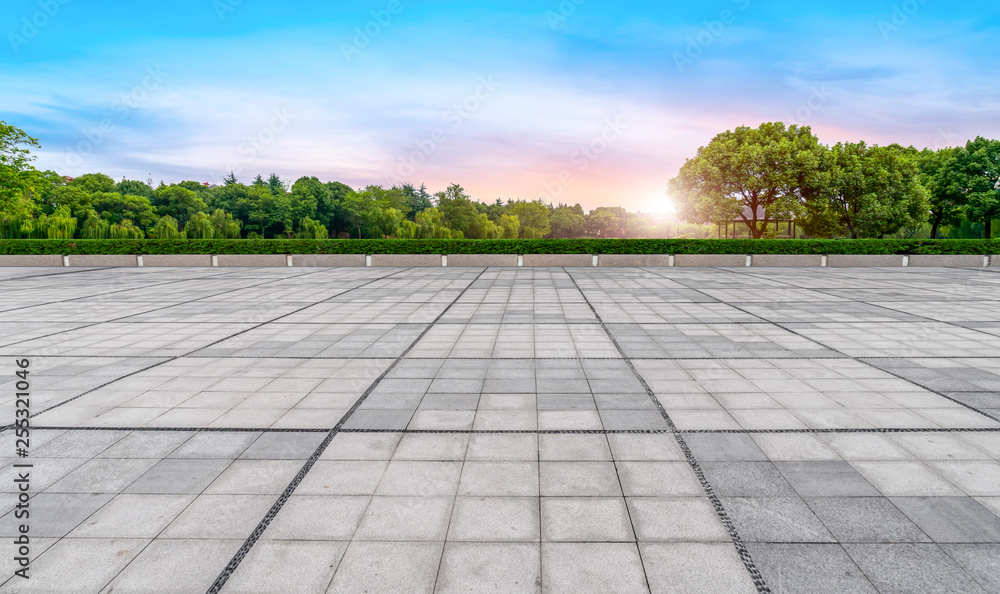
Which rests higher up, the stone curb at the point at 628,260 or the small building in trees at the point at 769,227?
the small building in trees at the point at 769,227

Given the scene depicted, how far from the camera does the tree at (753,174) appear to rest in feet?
100

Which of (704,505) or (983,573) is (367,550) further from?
(983,573)

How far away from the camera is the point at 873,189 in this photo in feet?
97.5

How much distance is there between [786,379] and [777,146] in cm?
2941

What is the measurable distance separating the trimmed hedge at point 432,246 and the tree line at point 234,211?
2.87 m

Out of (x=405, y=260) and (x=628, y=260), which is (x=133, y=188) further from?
(x=628, y=260)

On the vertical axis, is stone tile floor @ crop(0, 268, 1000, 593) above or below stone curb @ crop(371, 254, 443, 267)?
below

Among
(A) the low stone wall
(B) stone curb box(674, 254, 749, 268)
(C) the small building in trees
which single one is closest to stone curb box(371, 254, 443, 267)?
(A) the low stone wall

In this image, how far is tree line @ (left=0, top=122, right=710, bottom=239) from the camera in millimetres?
31422

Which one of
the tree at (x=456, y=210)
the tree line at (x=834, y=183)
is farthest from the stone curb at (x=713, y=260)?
the tree at (x=456, y=210)

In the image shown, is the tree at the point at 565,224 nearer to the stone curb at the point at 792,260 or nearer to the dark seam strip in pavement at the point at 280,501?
the stone curb at the point at 792,260

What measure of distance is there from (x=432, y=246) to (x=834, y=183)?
79.7 ft

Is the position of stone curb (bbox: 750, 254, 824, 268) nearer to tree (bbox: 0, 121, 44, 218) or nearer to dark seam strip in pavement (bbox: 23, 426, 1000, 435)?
dark seam strip in pavement (bbox: 23, 426, 1000, 435)

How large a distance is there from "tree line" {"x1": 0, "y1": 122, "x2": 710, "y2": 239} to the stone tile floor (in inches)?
995
